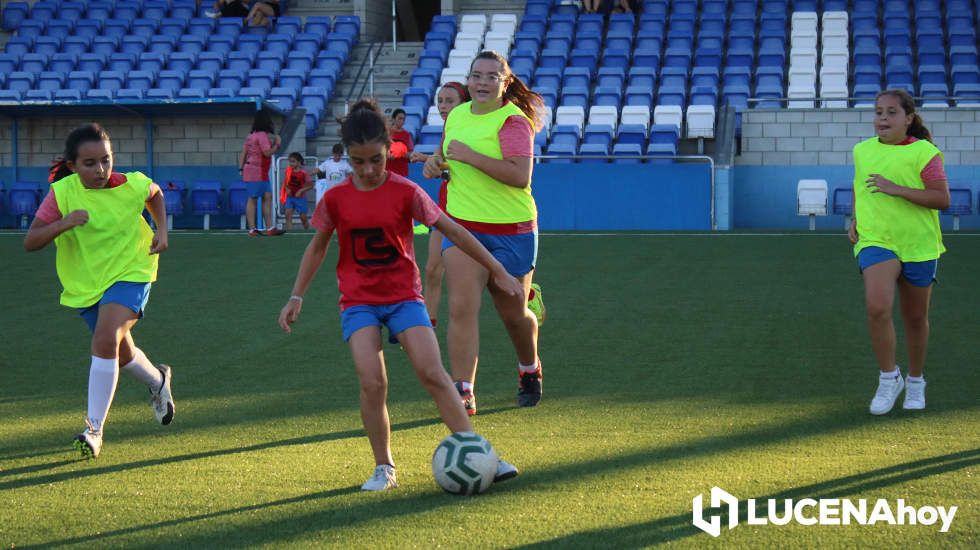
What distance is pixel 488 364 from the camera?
814 cm

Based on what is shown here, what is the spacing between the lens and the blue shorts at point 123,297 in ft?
18.9

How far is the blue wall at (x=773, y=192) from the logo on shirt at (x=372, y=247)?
18401 millimetres

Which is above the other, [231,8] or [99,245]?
[231,8]

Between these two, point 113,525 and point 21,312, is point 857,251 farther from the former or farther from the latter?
point 21,312

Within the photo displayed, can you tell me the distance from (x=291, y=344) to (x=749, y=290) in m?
4.70

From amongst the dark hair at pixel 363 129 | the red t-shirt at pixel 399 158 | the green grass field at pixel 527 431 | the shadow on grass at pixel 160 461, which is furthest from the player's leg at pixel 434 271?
the red t-shirt at pixel 399 158

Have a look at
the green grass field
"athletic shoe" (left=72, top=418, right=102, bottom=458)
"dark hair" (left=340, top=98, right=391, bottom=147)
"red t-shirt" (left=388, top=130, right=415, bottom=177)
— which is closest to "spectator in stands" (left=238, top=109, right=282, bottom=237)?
"red t-shirt" (left=388, top=130, right=415, bottom=177)

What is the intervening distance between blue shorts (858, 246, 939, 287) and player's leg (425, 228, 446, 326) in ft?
9.06

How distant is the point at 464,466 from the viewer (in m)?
4.68

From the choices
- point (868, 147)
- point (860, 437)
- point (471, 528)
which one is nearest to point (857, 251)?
point (868, 147)

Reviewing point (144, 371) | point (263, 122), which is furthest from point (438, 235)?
point (263, 122)

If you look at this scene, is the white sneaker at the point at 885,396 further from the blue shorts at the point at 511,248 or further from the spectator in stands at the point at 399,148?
the spectator in stands at the point at 399,148

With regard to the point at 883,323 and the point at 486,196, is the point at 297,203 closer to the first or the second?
the point at 486,196

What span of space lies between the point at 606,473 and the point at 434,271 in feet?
12.1
